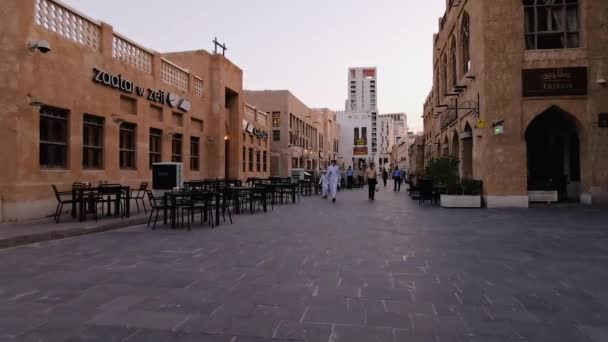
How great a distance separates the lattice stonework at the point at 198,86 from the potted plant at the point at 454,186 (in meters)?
11.6

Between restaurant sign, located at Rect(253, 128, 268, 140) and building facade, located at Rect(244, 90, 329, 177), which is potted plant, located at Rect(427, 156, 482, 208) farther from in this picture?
building facade, located at Rect(244, 90, 329, 177)

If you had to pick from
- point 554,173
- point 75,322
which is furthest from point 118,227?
point 554,173

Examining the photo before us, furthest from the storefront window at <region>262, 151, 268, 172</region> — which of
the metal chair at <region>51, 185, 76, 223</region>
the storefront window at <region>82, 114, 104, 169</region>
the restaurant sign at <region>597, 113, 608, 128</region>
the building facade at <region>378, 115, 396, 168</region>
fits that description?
the building facade at <region>378, 115, 396, 168</region>

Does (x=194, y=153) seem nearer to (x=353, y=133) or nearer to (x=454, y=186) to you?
(x=454, y=186)

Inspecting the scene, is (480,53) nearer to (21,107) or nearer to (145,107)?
(145,107)

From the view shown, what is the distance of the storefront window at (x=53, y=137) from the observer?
10.1m

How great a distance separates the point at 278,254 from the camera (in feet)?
19.5

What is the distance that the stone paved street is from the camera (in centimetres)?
310

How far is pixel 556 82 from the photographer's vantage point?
13.5m

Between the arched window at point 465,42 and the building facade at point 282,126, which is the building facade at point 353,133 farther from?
the arched window at point 465,42

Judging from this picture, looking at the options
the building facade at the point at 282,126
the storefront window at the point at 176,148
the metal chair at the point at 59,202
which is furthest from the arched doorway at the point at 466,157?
the building facade at the point at 282,126

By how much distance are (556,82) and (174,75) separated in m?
15.0

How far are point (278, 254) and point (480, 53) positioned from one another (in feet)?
39.8

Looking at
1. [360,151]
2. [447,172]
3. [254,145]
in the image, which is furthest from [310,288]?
[360,151]
